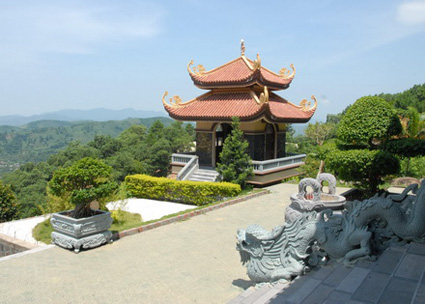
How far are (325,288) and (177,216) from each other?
6776 millimetres

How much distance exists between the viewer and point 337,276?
15.0 feet

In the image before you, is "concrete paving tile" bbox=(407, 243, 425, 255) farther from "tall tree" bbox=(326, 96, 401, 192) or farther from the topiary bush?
the topiary bush

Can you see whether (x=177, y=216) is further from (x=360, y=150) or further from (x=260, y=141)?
(x=260, y=141)

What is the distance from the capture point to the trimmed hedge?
45.5 feet

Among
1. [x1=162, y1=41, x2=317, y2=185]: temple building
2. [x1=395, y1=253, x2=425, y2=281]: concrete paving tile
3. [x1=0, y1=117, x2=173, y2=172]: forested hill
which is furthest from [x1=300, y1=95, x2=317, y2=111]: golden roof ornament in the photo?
[x1=0, y1=117, x2=173, y2=172]: forested hill

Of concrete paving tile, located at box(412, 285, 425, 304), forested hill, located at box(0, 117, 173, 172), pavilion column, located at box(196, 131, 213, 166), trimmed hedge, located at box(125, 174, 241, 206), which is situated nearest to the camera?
concrete paving tile, located at box(412, 285, 425, 304)

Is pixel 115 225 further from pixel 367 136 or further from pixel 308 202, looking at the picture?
pixel 367 136

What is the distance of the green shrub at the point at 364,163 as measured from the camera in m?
10.3

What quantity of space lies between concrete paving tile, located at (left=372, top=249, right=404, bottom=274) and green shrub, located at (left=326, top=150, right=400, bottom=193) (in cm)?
589

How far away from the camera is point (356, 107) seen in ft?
35.9

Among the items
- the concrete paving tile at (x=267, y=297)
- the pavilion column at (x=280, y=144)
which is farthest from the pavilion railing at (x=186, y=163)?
the concrete paving tile at (x=267, y=297)

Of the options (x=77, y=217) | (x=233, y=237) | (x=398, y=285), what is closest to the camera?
(x=398, y=285)

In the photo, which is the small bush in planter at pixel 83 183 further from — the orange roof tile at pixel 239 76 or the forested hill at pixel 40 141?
the forested hill at pixel 40 141

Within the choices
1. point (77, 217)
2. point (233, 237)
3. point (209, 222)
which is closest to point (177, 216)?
point (209, 222)
